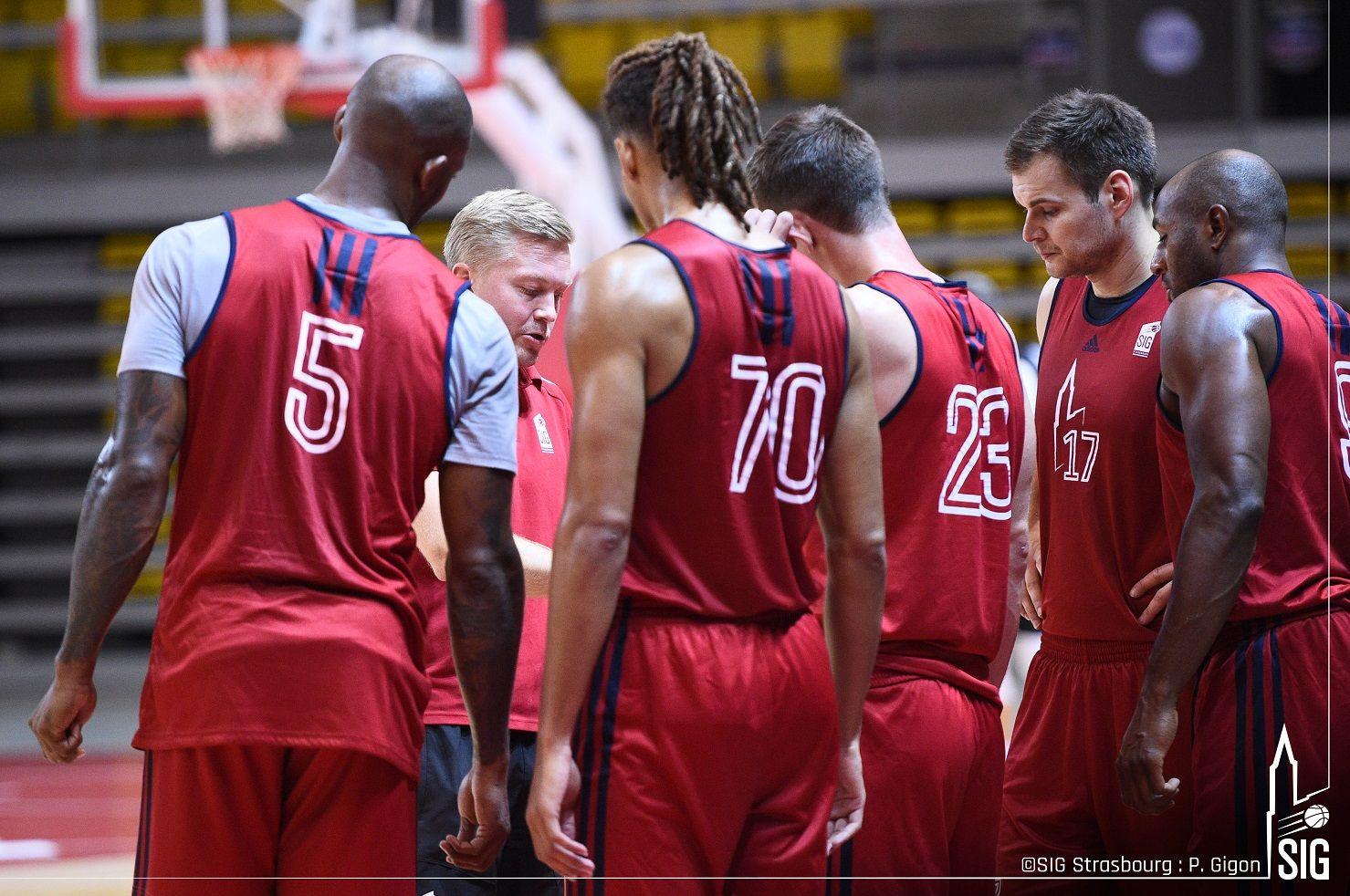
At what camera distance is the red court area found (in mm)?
7086

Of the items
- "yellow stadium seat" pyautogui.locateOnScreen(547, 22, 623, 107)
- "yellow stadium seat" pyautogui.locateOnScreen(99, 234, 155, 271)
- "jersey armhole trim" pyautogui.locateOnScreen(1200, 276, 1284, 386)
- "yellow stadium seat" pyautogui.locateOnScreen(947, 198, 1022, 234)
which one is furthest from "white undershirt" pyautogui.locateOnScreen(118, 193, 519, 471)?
"yellow stadium seat" pyautogui.locateOnScreen(99, 234, 155, 271)

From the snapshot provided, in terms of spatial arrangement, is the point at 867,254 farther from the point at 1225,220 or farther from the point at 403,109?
the point at 403,109

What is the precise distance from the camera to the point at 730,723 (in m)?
2.46

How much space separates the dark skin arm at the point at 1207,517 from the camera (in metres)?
3.09

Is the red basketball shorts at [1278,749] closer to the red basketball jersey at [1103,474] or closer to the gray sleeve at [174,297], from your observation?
the red basketball jersey at [1103,474]

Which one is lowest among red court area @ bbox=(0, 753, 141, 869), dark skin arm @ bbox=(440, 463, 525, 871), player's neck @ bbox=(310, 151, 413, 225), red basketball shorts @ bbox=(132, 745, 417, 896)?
red court area @ bbox=(0, 753, 141, 869)

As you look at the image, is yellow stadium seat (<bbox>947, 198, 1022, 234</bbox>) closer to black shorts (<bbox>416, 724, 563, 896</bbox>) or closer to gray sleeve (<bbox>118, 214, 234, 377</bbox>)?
black shorts (<bbox>416, 724, 563, 896</bbox>)

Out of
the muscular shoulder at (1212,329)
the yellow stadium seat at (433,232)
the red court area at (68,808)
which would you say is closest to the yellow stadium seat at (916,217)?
the yellow stadium seat at (433,232)

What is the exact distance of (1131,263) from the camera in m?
3.75

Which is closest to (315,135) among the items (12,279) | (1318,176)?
(12,279)

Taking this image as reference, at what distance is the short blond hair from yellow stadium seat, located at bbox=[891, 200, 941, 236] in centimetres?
942

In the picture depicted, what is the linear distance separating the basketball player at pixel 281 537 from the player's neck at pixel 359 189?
3cm

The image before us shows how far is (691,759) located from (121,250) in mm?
12361

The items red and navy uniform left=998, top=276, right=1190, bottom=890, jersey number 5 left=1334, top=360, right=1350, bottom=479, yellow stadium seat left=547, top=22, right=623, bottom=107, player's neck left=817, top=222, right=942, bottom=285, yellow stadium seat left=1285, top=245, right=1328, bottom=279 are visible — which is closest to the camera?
player's neck left=817, top=222, right=942, bottom=285
